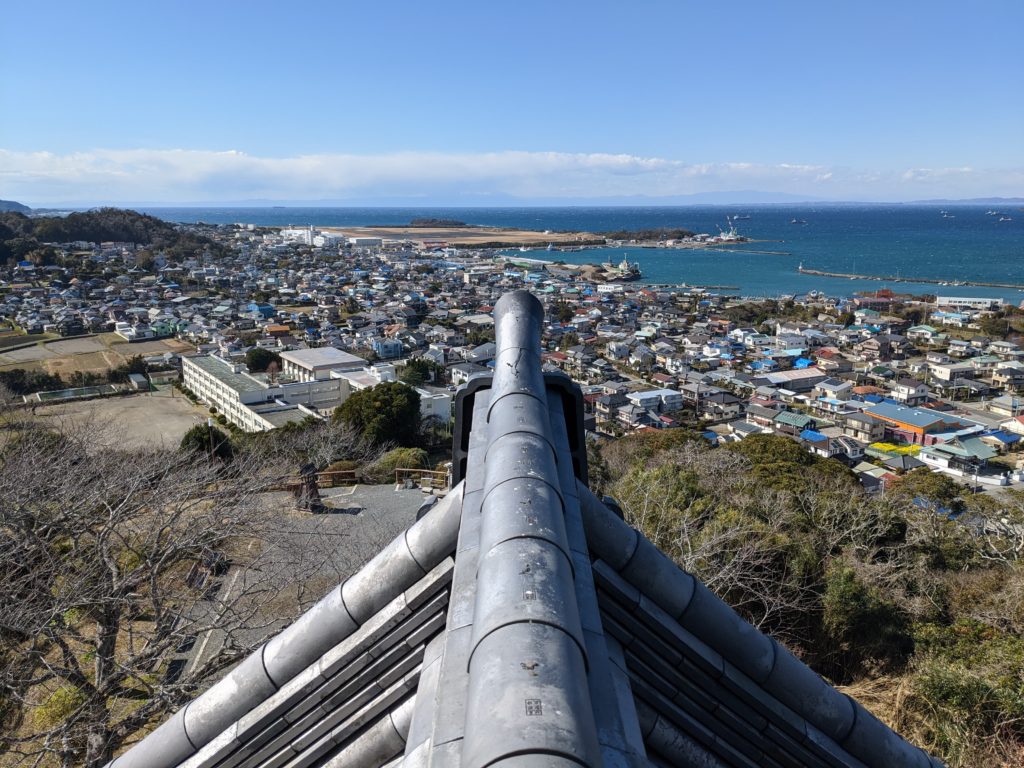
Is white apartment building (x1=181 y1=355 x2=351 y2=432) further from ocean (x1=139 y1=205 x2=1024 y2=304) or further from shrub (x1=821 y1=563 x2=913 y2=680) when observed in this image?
ocean (x1=139 y1=205 x2=1024 y2=304)

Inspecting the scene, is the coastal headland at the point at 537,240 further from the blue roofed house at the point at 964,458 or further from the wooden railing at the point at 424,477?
the wooden railing at the point at 424,477

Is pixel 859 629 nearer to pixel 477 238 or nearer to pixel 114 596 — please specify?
pixel 114 596

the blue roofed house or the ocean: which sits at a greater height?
the ocean

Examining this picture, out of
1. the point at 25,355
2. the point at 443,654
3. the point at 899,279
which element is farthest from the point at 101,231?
the point at 443,654

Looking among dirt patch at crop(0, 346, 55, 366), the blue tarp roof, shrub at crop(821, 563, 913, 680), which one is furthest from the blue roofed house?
dirt patch at crop(0, 346, 55, 366)

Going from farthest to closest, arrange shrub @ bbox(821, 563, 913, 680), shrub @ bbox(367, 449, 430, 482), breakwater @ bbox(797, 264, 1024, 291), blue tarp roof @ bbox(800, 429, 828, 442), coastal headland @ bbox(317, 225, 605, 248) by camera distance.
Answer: coastal headland @ bbox(317, 225, 605, 248), breakwater @ bbox(797, 264, 1024, 291), blue tarp roof @ bbox(800, 429, 828, 442), shrub @ bbox(367, 449, 430, 482), shrub @ bbox(821, 563, 913, 680)

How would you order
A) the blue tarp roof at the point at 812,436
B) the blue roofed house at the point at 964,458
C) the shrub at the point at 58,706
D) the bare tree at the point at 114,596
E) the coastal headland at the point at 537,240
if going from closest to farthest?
the bare tree at the point at 114,596
the shrub at the point at 58,706
the blue roofed house at the point at 964,458
the blue tarp roof at the point at 812,436
the coastal headland at the point at 537,240

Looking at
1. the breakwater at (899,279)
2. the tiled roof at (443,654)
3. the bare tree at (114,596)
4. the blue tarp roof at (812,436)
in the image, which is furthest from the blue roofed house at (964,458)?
the breakwater at (899,279)

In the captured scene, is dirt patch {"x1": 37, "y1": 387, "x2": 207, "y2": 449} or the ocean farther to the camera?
the ocean
